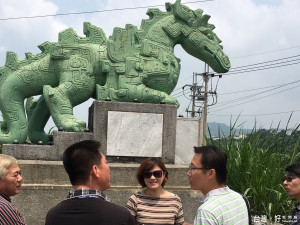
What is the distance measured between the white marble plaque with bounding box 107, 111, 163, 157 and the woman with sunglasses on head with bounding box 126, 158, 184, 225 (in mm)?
3124

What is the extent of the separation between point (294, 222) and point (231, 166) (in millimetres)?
3309

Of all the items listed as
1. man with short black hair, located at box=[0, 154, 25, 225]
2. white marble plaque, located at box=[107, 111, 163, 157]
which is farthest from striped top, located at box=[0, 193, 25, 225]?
white marble plaque, located at box=[107, 111, 163, 157]

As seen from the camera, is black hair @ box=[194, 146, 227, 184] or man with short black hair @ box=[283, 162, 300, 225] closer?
black hair @ box=[194, 146, 227, 184]

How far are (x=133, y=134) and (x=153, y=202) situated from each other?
3260 millimetres

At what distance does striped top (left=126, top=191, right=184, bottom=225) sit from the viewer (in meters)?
3.77

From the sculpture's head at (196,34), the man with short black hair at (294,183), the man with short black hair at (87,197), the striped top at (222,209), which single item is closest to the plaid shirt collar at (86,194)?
the man with short black hair at (87,197)

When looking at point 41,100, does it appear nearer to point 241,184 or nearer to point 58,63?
point 58,63

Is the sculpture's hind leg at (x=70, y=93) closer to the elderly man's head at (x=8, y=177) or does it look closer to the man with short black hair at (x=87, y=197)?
the elderly man's head at (x=8, y=177)

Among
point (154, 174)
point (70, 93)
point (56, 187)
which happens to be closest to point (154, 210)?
point (154, 174)

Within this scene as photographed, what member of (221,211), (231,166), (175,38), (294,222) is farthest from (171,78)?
(221,211)

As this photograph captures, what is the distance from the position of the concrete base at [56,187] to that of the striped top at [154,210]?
261cm

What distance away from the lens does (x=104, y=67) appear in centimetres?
735

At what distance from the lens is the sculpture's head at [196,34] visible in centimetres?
779

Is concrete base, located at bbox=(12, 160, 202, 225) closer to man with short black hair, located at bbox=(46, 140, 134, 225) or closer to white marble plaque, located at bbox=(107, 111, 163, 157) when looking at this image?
white marble plaque, located at bbox=(107, 111, 163, 157)
